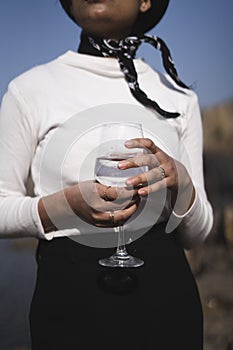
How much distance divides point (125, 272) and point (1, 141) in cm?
23

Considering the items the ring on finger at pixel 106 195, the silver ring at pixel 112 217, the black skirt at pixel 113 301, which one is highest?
the ring on finger at pixel 106 195

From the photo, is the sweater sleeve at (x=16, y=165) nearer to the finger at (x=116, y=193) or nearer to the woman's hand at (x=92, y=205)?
the woman's hand at (x=92, y=205)

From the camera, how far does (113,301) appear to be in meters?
0.65

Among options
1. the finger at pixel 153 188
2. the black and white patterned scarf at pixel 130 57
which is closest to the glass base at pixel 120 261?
the finger at pixel 153 188

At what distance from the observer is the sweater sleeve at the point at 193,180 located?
739 millimetres

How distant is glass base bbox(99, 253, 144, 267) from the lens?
2.13 feet

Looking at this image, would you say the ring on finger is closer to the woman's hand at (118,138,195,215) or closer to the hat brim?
the woman's hand at (118,138,195,215)

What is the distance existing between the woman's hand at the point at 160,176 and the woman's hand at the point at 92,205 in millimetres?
18

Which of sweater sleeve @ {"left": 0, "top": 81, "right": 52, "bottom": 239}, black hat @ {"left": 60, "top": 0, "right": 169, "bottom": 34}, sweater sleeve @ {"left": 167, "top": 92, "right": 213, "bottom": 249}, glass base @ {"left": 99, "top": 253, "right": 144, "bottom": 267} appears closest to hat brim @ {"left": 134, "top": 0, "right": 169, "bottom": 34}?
black hat @ {"left": 60, "top": 0, "right": 169, "bottom": 34}

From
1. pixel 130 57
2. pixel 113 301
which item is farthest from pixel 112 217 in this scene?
pixel 130 57

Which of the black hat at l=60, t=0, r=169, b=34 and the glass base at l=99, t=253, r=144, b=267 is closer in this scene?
the glass base at l=99, t=253, r=144, b=267

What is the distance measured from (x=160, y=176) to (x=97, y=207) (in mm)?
81

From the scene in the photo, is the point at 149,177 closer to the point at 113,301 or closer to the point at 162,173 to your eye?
the point at 162,173

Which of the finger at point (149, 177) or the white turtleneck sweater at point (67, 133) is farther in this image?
the white turtleneck sweater at point (67, 133)
